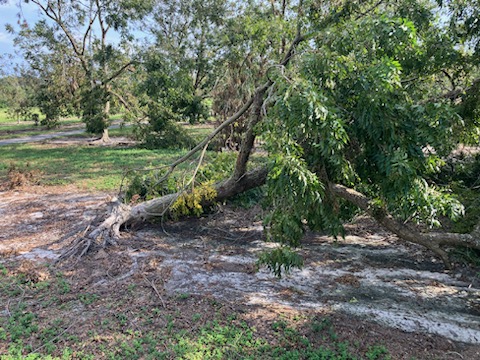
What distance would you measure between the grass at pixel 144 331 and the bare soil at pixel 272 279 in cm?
5

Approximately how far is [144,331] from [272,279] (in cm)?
186

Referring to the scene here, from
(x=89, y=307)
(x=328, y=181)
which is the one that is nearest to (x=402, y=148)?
(x=328, y=181)

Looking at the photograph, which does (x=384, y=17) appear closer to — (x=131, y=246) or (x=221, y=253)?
(x=221, y=253)

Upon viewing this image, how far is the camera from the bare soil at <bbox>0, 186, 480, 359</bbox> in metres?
4.21

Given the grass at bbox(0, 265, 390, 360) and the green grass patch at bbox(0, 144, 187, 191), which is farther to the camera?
the green grass patch at bbox(0, 144, 187, 191)

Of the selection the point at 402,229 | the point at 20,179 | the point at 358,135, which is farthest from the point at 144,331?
the point at 20,179

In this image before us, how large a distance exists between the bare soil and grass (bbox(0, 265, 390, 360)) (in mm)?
49

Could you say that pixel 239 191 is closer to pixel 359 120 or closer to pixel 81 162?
pixel 359 120

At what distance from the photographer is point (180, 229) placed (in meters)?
7.32

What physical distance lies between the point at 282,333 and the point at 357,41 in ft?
9.66

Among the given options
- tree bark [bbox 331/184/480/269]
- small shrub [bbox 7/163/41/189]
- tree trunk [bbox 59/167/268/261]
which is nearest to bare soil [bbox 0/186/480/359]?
tree trunk [bbox 59/167/268/261]

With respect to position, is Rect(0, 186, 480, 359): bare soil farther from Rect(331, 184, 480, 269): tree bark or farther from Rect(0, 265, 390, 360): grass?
Rect(331, 184, 480, 269): tree bark

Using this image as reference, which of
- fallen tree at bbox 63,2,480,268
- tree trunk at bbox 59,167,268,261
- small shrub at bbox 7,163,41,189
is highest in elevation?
fallen tree at bbox 63,2,480,268

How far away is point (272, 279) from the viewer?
531 cm
